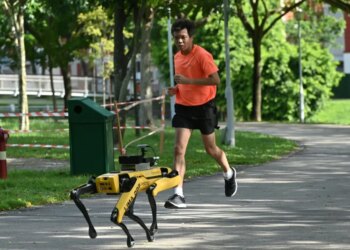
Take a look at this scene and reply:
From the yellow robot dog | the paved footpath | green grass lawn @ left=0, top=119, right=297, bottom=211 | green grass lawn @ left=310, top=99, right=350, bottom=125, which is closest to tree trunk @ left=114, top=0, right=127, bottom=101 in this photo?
green grass lawn @ left=0, top=119, right=297, bottom=211

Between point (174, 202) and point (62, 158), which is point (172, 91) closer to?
point (174, 202)

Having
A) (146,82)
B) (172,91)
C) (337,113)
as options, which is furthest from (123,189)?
(337,113)

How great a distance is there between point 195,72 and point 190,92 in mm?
237

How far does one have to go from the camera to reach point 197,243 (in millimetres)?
8383

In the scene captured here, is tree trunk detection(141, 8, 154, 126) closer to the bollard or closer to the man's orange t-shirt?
the bollard

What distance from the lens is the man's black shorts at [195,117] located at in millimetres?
10352

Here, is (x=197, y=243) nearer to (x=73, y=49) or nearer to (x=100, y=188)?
(x=100, y=188)

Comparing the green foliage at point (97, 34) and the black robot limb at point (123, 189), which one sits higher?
the green foliage at point (97, 34)

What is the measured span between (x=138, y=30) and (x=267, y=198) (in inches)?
442

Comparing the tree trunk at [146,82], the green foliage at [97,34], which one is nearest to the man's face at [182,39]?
the tree trunk at [146,82]

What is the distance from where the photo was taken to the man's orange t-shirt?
10125 millimetres

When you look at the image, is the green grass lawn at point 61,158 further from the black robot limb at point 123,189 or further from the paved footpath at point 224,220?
the black robot limb at point 123,189

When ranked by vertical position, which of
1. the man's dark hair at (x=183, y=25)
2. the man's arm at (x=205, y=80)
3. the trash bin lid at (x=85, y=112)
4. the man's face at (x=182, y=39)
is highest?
the man's dark hair at (x=183, y=25)

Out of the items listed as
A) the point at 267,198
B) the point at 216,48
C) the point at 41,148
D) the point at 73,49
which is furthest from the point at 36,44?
the point at 267,198
